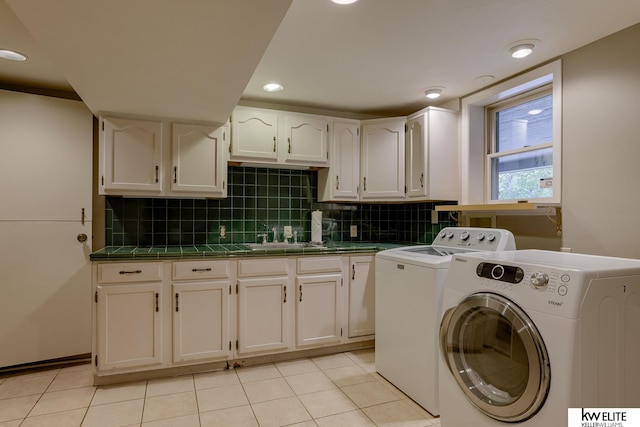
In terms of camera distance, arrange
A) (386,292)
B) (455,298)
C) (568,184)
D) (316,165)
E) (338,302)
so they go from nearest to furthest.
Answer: (455,298) < (568,184) < (386,292) < (338,302) < (316,165)

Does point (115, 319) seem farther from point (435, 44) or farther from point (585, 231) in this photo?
point (585, 231)

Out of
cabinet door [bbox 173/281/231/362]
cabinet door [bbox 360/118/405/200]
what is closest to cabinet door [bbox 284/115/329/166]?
cabinet door [bbox 360/118/405/200]

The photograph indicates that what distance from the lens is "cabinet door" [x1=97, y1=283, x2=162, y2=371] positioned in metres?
2.42

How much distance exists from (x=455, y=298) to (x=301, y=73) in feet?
6.05

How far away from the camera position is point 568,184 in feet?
7.58

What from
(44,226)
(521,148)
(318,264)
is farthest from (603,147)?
(44,226)

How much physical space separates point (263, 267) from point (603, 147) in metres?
2.34

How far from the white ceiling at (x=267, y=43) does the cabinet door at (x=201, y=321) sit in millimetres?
1294

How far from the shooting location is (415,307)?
2205mm

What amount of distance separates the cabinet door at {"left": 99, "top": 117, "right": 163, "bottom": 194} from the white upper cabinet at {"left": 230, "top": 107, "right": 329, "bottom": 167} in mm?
593

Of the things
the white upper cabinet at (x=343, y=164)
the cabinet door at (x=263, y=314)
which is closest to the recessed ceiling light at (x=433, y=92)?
the white upper cabinet at (x=343, y=164)

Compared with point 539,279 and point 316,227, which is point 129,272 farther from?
point 539,279

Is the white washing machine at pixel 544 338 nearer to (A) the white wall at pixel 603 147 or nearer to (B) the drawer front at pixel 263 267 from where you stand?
(A) the white wall at pixel 603 147

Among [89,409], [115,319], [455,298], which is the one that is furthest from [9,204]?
[455,298]
